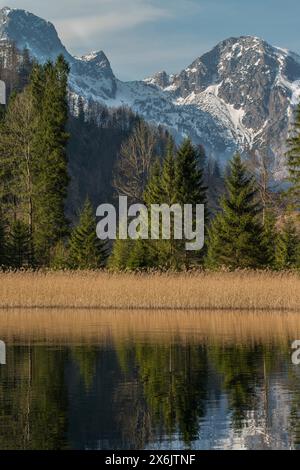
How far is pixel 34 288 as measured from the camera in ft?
129

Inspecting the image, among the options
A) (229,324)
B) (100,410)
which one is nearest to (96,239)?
(229,324)

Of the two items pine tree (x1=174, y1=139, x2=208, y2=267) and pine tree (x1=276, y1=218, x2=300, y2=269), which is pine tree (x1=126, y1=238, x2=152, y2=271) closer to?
pine tree (x1=174, y1=139, x2=208, y2=267)

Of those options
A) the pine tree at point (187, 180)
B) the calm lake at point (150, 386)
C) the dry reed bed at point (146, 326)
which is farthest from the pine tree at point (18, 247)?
the calm lake at point (150, 386)

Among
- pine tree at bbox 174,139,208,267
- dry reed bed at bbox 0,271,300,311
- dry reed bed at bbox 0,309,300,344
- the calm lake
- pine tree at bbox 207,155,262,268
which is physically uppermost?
pine tree at bbox 174,139,208,267

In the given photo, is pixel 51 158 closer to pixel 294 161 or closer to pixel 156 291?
pixel 294 161

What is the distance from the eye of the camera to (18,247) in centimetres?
5366

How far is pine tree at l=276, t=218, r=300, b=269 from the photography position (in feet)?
192

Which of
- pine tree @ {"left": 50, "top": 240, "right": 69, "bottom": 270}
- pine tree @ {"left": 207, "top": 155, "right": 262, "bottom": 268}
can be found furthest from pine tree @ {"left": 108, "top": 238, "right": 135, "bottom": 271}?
pine tree @ {"left": 207, "top": 155, "right": 262, "bottom": 268}

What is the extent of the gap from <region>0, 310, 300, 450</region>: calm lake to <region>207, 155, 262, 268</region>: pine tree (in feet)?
80.7

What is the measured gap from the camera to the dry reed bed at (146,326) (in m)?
25.4

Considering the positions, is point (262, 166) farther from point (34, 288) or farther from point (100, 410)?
point (100, 410)

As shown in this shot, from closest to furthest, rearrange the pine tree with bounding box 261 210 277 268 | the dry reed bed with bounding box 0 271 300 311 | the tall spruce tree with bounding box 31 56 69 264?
the dry reed bed with bounding box 0 271 300 311, the pine tree with bounding box 261 210 277 268, the tall spruce tree with bounding box 31 56 69 264

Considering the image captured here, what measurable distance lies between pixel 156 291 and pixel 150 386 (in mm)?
21086

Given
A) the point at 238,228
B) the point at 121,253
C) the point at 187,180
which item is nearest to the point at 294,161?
the point at 238,228
